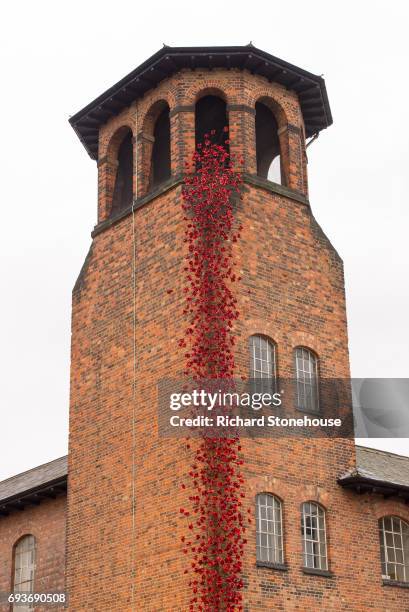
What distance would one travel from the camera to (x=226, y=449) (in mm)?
20656

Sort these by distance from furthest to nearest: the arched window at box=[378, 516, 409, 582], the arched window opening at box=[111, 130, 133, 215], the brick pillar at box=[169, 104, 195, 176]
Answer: the arched window opening at box=[111, 130, 133, 215] < the brick pillar at box=[169, 104, 195, 176] < the arched window at box=[378, 516, 409, 582]

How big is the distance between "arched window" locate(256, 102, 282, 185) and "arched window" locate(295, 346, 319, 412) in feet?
15.2

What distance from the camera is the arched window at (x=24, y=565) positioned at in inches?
1056

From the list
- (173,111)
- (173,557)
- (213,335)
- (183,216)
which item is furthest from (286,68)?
(173,557)

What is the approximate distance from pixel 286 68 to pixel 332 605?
11.9 metres

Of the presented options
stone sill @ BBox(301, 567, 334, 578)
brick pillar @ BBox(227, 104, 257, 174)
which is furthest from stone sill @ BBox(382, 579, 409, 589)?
brick pillar @ BBox(227, 104, 257, 174)

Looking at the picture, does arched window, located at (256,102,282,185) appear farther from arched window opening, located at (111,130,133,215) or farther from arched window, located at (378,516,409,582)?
arched window, located at (378,516,409,582)

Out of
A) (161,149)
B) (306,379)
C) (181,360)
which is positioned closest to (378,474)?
(306,379)

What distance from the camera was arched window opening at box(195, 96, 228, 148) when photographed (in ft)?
84.6

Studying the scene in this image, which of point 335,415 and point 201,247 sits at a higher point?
point 201,247

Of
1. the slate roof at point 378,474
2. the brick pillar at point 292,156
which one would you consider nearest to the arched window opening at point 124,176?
the brick pillar at point 292,156

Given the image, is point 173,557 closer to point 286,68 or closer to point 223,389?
point 223,389

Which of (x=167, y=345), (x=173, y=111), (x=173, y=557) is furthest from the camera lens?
(x=173, y=111)

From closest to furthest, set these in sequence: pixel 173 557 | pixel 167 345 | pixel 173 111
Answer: pixel 173 557, pixel 167 345, pixel 173 111
